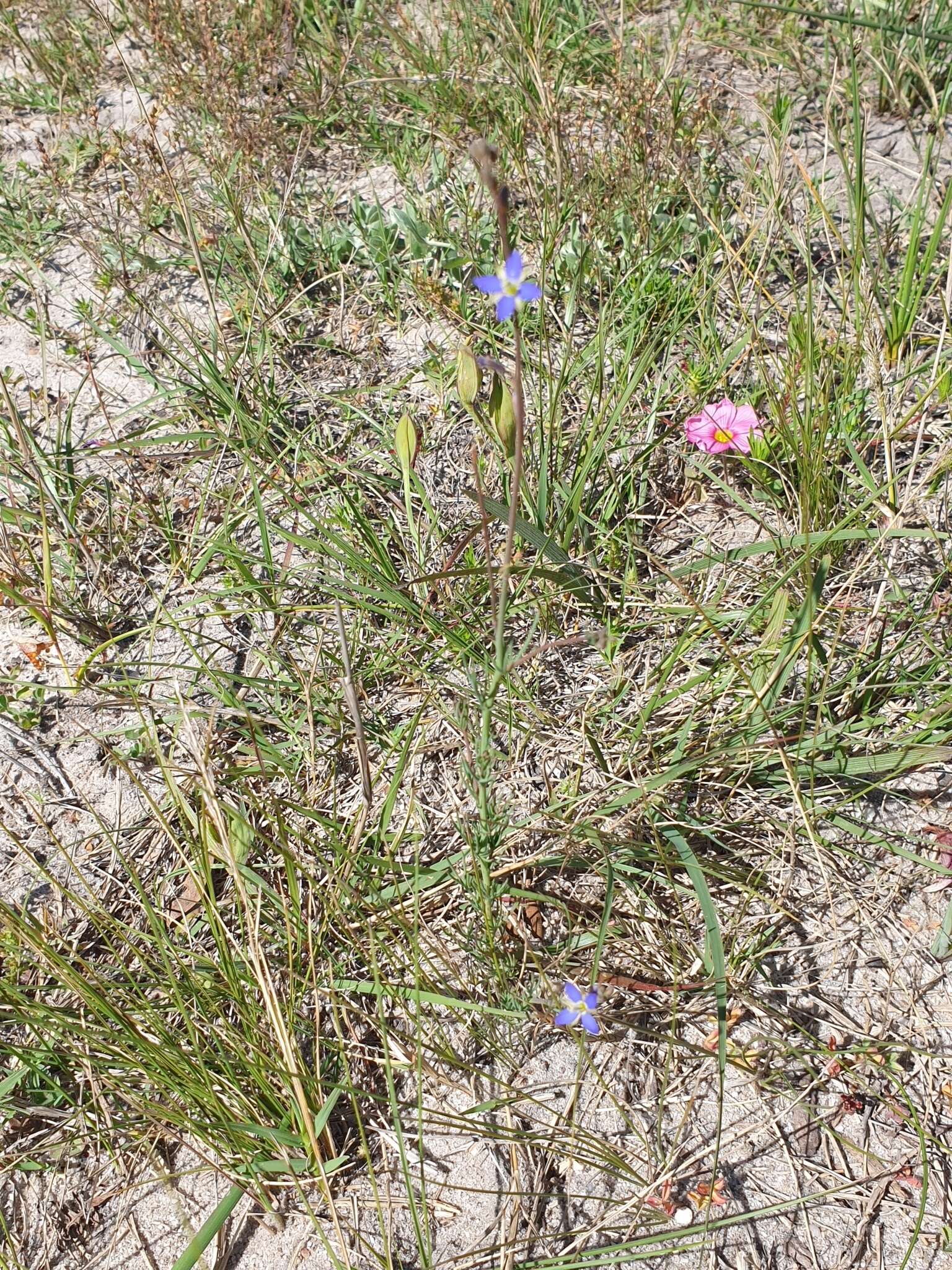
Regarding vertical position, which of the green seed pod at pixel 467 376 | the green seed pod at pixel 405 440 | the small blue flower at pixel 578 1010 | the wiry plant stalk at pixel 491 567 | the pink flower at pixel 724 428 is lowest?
the small blue flower at pixel 578 1010

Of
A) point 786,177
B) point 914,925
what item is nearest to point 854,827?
point 914,925

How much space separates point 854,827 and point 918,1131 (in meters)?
0.44

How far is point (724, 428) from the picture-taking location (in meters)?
1.91

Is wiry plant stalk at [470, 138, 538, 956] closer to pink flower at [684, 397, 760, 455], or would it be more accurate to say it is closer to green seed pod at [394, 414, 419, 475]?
green seed pod at [394, 414, 419, 475]

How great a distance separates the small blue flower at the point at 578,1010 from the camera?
1.27 meters

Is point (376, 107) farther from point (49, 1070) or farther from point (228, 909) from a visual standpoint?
point (49, 1070)

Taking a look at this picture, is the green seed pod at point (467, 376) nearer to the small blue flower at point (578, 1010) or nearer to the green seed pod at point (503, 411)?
the green seed pod at point (503, 411)

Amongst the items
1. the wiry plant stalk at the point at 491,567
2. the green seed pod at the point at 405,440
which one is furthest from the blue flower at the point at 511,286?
the green seed pod at the point at 405,440

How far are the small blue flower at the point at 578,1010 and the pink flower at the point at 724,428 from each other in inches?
43.2

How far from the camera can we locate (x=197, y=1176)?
1424 millimetres

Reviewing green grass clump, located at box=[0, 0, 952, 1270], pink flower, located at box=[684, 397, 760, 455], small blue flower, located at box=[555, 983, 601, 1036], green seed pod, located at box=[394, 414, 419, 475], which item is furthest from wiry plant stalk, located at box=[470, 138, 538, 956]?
pink flower, located at box=[684, 397, 760, 455]

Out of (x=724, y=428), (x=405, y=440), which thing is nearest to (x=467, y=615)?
(x=405, y=440)

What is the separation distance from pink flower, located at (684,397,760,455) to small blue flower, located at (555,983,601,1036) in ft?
3.60

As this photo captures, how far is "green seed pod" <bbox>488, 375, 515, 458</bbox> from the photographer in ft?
4.83
